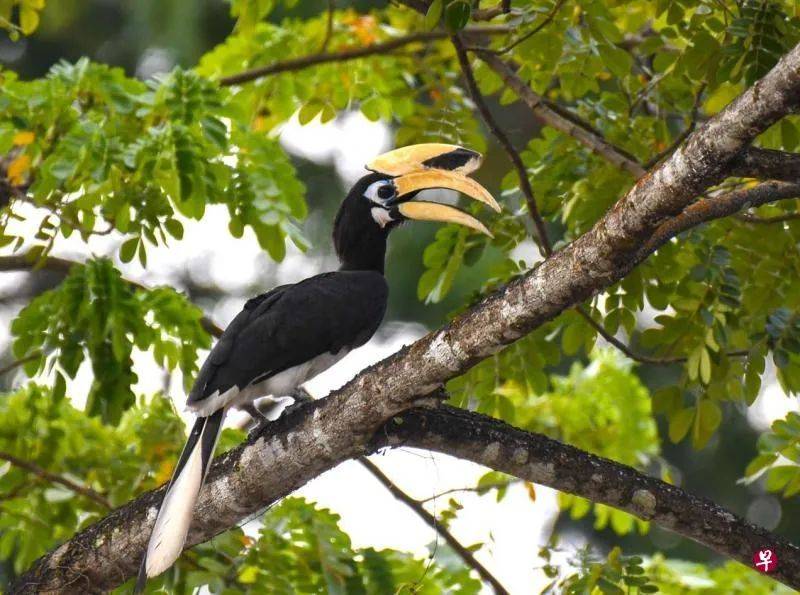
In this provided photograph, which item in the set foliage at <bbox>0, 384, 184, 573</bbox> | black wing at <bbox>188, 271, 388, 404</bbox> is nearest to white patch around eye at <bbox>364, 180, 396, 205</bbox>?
black wing at <bbox>188, 271, 388, 404</bbox>

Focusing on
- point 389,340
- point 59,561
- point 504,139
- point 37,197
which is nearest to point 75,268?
point 37,197

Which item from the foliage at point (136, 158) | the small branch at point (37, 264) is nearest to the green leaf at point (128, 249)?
the foliage at point (136, 158)

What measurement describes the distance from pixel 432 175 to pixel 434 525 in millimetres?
1278

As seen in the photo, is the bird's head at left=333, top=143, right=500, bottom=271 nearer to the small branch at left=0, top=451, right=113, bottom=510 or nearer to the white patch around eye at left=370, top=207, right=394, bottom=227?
the white patch around eye at left=370, top=207, right=394, bottom=227

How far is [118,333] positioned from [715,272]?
2.09 meters

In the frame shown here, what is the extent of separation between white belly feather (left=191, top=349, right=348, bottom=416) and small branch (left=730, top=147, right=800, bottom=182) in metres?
1.85

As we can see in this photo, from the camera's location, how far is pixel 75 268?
15.8 ft

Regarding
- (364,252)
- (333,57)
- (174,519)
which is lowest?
(174,519)

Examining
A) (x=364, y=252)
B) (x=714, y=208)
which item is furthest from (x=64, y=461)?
(x=714, y=208)

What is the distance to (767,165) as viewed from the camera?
10.5 ft

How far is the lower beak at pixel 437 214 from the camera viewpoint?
4.60m

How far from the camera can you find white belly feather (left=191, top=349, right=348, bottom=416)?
4.23 metres

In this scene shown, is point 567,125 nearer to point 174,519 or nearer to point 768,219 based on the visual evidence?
point 768,219

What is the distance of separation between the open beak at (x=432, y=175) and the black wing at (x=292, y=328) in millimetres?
380
